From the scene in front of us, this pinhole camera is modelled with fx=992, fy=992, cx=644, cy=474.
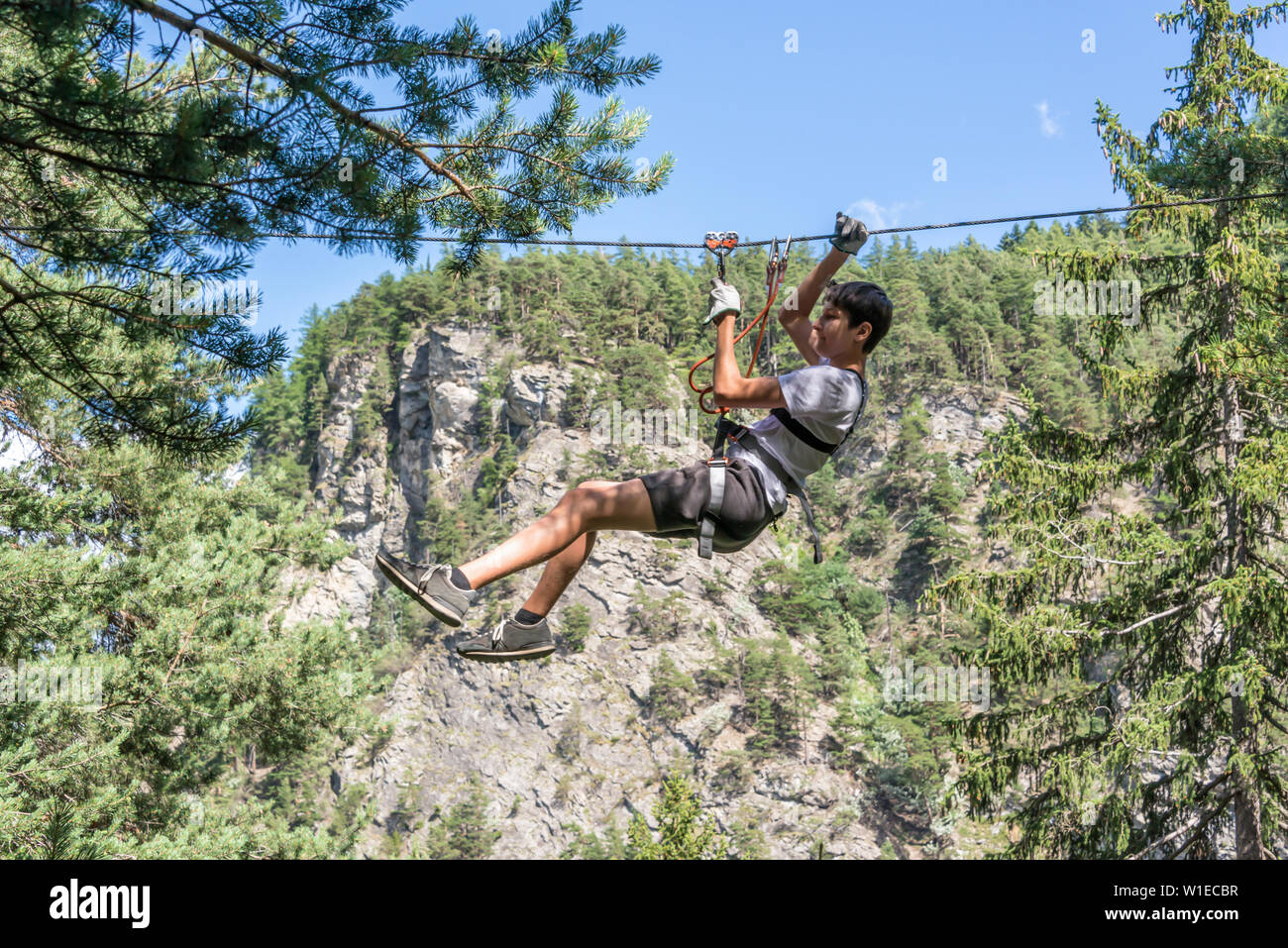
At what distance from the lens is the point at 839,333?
3641 mm

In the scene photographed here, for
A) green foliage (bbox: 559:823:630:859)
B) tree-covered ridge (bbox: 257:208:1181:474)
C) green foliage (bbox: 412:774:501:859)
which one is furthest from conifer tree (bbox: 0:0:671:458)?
tree-covered ridge (bbox: 257:208:1181:474)

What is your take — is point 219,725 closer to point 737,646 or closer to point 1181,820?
point 1181,820

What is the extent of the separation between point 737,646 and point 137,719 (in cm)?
5580

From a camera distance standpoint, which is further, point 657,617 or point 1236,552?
point 657,617

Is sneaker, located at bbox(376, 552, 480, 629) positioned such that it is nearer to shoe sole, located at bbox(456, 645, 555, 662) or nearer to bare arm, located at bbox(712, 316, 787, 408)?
shoe sole, located at bbox(456, 645, 555, 662)

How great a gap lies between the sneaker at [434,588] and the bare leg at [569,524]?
6cm

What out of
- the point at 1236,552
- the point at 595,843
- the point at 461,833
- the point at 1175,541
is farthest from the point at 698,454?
the point at 1236,552

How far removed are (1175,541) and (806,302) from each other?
28.0 feet

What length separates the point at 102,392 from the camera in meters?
4.54

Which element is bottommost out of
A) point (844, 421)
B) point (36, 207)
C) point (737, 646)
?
point (737, 646)

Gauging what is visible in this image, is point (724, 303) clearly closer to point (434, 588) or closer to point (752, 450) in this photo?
point (752, 450)

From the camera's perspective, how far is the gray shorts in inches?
134

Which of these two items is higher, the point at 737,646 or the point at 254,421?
the point at 254,421
